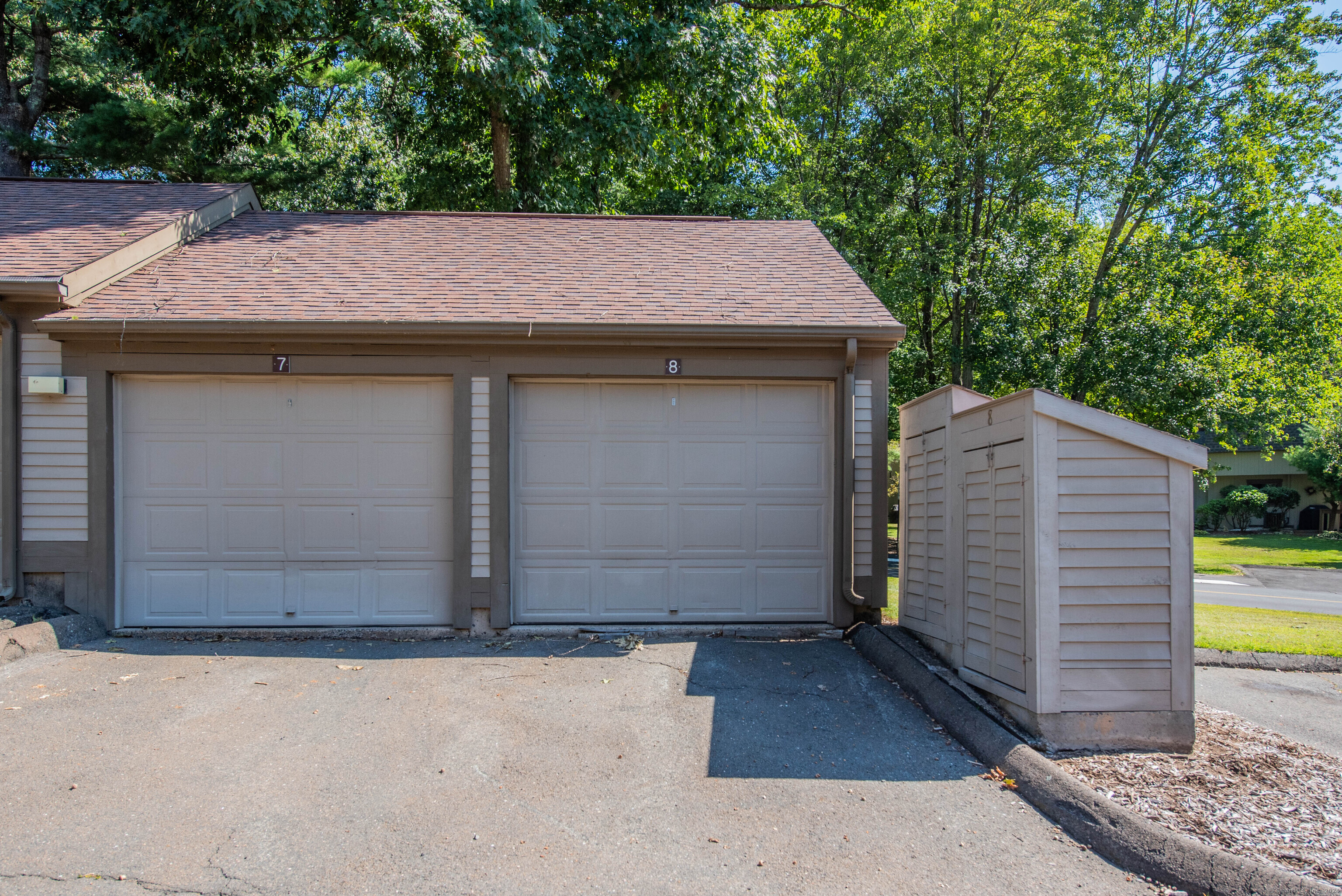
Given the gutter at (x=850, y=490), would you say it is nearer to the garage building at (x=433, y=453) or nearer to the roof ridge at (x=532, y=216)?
the garage building at (x=433, y=453)

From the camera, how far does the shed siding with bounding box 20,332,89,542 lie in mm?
6363

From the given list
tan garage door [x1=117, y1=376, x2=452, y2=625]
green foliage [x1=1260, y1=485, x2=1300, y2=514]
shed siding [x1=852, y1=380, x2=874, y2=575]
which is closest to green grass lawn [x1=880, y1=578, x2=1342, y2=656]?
shed siding [x1=852, y1=380, x2=874, y2=575]

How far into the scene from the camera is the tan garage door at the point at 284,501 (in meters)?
6.54

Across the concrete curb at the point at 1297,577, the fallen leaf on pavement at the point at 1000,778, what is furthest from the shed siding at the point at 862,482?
the concrete curb at the point at 1297,577

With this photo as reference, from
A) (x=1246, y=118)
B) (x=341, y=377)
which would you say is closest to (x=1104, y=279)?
(x=1246, y=118)

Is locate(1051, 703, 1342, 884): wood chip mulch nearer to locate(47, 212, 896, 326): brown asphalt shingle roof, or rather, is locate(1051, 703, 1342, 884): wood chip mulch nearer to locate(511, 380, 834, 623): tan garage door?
locate(511, 380, 834, 623): tan garage door

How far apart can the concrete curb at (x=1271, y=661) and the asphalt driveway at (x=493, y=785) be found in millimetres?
3037

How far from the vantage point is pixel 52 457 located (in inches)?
251

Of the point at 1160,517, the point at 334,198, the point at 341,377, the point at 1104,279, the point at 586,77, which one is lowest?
the point at 1160,517

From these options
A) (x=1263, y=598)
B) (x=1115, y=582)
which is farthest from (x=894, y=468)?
(x=1115, y=582)

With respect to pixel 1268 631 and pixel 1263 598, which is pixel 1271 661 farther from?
pixel 1263 598

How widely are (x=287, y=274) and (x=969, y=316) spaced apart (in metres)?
13.6

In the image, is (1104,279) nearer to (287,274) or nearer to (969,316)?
(969,316)

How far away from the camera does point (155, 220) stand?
25.9 feet
